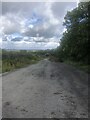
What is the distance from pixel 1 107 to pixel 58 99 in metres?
2.65

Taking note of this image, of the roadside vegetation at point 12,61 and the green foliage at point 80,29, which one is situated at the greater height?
the green foliage at point 80,29

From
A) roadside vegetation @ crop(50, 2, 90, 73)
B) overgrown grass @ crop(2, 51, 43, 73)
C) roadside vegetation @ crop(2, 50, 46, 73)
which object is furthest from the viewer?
roadside vegetation @ crop(2, 50, 46, 73)

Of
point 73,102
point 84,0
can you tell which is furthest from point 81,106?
point 84,0

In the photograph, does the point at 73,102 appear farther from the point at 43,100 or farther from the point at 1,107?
the point at 1,107

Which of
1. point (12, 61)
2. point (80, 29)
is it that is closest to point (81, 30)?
point (80, 29)

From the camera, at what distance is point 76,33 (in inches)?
1449

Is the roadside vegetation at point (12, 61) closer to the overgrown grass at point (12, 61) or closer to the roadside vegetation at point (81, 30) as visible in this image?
the overgrown grass at point (12, 61)

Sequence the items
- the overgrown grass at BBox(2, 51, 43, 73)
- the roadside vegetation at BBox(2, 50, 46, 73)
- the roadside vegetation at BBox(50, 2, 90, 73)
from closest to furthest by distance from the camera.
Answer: the roadside vegetation at BBox(50, 2, 90, 73)
the overgrown grass at BBox(2, 51, 43, 73)
the roadside vegetation at BBox(2, 50, 46, 73)

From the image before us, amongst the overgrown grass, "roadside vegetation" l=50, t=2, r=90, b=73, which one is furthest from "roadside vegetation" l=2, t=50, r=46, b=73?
"roadside vegetation" l=50, t=2, r=90, b=73

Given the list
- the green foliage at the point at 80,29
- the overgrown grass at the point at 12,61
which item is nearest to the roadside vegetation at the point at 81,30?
the green foliage at the point at 80,29

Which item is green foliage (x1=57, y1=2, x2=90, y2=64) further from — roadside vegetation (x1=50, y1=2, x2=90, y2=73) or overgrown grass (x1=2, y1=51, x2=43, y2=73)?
overgrown grass (x1=2, y1=51, x2=43, y2=73)

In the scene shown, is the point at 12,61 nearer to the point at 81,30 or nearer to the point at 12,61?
the point at 12,61

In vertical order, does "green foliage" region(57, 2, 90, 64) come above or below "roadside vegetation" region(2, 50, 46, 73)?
above

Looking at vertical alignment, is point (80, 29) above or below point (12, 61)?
above
